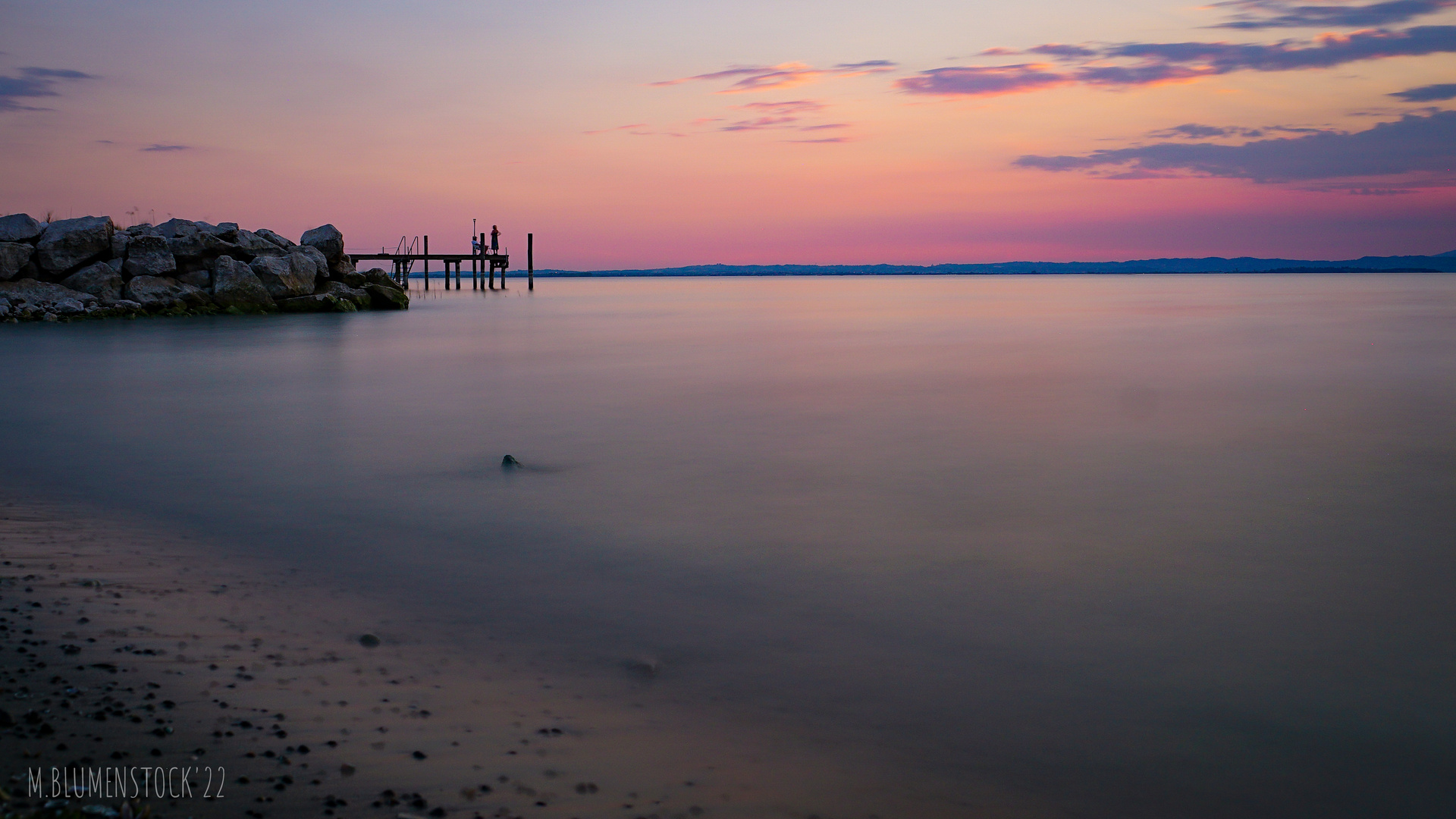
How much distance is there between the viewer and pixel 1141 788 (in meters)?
3.76

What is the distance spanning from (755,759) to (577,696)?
948 millimetres

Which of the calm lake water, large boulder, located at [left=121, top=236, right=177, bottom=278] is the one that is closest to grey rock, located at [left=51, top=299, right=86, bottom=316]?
large boulder, located at [left=121, top=236, right=177, bottom=278]

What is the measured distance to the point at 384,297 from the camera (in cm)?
4434

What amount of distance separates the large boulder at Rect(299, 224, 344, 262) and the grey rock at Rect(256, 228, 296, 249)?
3.37ft

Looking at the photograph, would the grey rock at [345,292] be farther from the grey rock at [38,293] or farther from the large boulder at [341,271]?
the grey rock at [38,293]

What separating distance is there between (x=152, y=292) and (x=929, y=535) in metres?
35.6

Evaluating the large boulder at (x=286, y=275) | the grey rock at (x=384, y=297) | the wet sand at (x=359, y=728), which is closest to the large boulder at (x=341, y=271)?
the grey rock at (x=384, y=297)

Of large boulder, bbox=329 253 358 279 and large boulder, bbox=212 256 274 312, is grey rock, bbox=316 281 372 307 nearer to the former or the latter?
large boulder, bbox=329 253 358 279

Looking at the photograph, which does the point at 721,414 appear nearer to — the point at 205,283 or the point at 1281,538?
the point at 1281,538

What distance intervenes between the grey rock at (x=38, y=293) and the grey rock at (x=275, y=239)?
7.63 m

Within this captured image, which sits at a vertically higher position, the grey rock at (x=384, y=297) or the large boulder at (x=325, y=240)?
the large boulder at (x=325, y=240)

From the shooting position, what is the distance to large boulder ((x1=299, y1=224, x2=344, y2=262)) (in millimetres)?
42469

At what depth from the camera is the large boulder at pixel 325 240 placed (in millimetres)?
42469

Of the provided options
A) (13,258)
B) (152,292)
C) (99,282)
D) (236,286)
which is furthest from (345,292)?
(13,258)
